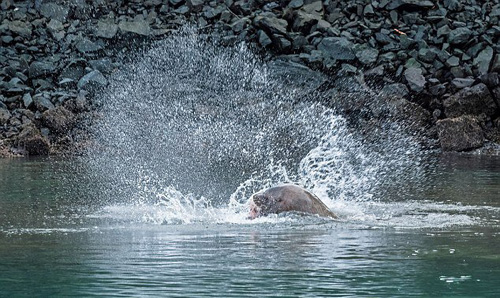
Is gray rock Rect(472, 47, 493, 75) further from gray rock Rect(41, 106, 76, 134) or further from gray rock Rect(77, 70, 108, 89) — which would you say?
gray rock Rect(41, 106, 76, 134)

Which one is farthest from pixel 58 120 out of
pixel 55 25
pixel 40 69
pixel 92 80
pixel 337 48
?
pixel 337 48

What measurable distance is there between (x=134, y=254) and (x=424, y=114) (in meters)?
21.5

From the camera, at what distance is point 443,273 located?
9133 mm

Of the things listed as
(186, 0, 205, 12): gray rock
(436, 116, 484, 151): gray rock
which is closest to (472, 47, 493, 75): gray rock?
(436, 116, 484, 151): gray rock

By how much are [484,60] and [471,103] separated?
2.56m

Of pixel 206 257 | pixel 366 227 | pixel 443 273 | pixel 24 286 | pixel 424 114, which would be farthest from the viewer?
pixel 424 114

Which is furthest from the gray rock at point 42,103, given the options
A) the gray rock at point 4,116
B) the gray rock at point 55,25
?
the gray rock at point 55,25

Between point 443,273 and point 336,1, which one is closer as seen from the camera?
point 443,273

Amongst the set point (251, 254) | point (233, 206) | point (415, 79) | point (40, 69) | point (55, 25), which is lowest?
point (251, 254)

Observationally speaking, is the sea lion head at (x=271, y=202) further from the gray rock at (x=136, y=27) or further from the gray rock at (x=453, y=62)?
the gray rock at (x=136, y=27)

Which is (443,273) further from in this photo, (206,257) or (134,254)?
(134,254)

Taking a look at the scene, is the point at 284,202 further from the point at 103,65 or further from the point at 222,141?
the point at 103,65

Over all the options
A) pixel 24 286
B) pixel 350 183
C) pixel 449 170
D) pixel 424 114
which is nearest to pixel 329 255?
pixel 24 286

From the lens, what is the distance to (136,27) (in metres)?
36.8
